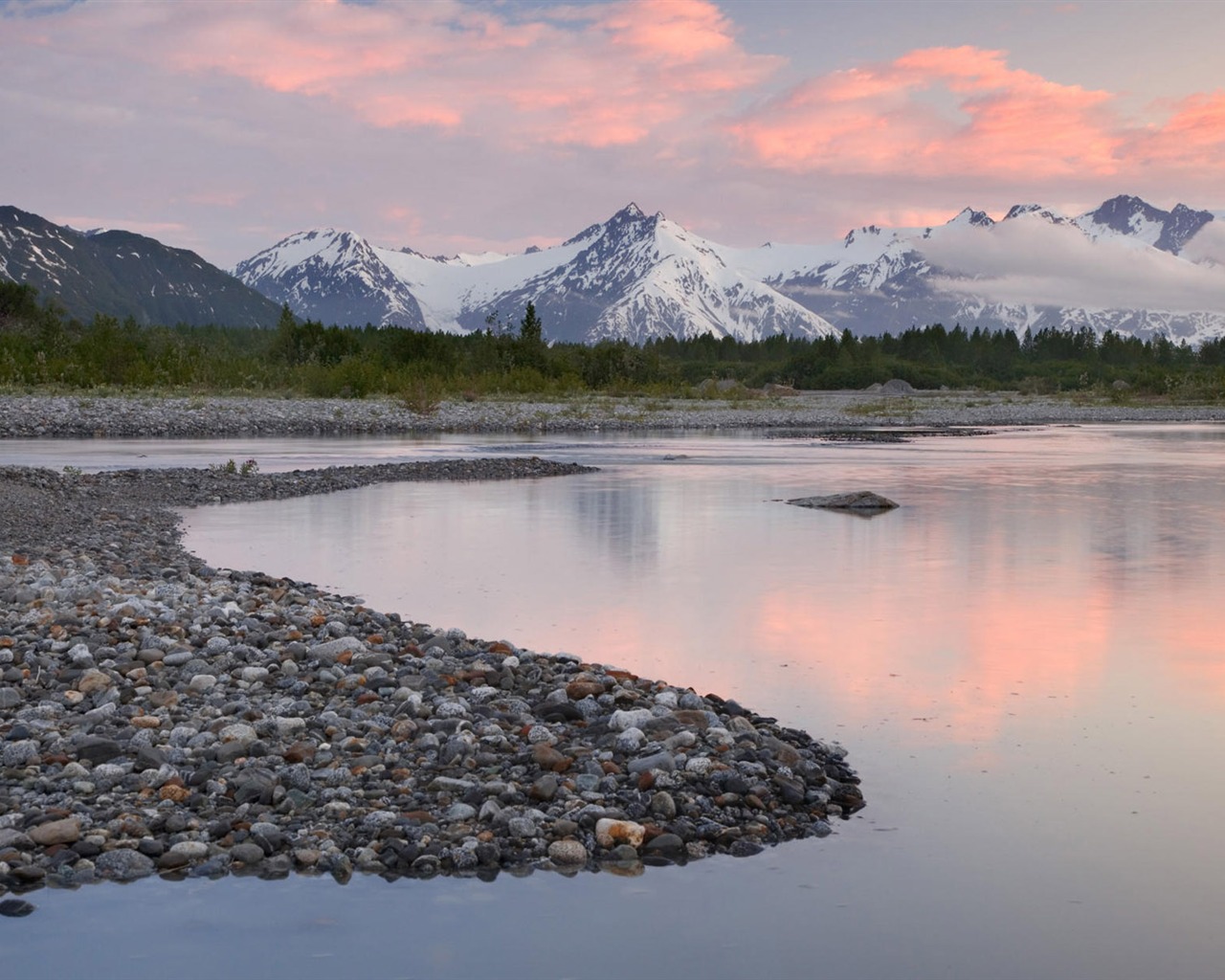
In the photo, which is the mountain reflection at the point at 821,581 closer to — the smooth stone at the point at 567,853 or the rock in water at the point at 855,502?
the rock in water at the point at 855,502

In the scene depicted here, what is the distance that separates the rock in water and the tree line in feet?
128

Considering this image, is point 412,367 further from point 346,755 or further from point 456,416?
point 346,755

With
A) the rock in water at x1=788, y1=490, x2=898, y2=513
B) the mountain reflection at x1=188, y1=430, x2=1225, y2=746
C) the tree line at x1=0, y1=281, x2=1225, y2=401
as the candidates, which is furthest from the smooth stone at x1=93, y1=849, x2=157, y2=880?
the tree line at x1=0, y1=281, x2=1225, y2=401

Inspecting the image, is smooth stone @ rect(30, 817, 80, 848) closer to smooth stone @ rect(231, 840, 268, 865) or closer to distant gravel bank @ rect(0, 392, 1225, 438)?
smooth stone @ rect(231, 840, 268, 865)

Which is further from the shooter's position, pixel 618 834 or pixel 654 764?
pixel 654 764

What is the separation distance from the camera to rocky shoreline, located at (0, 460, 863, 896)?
633 centimetres

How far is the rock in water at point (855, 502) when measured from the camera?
75.7 ft

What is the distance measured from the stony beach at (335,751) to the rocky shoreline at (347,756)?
2 cm

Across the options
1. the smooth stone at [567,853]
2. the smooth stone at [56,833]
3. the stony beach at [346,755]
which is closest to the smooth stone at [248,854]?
the stony beach at [346,755]

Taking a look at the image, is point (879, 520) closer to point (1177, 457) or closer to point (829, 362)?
point (1177, 457)

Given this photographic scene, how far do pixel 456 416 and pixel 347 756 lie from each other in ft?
177

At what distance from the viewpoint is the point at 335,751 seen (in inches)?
298

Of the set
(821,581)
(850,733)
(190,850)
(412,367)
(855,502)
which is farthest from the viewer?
(412,367)

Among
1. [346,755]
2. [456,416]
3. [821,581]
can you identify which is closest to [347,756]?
[346,755]
